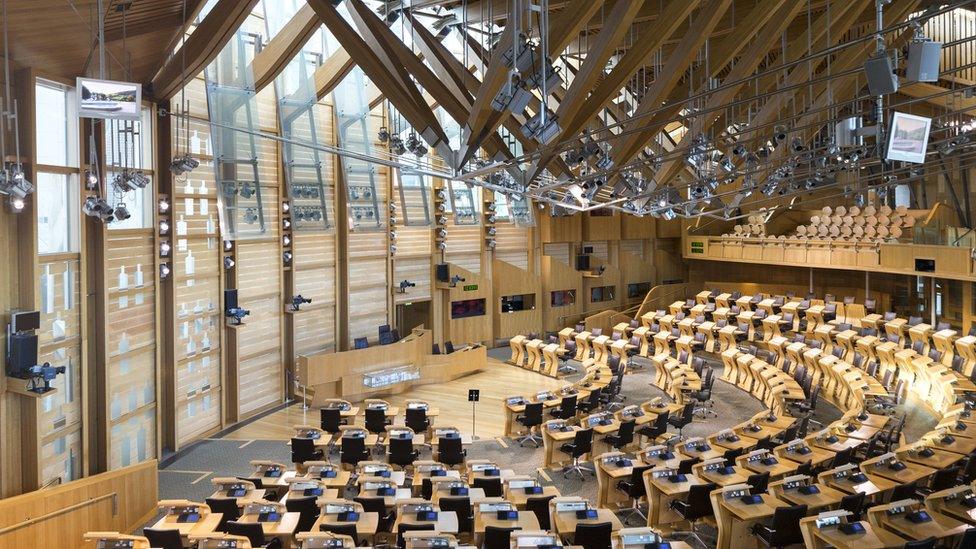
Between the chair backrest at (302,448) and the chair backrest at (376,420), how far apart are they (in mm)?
1785

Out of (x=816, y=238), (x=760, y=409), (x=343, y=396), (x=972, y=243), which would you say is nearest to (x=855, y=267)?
(x=816, y=238)

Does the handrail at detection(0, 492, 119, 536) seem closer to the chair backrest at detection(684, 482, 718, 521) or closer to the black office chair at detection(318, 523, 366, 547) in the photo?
the black office chair at detection(318, 523, 366, 547)

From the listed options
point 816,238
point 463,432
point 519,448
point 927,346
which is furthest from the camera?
point 816,238

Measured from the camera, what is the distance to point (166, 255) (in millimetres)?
14289

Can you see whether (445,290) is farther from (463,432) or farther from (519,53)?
(519,53)

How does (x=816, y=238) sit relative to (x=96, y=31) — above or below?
below

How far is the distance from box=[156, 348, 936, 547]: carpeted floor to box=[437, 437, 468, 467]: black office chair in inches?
49.6

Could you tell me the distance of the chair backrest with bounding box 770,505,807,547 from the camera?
348 inches

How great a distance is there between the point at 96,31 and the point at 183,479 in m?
7.30

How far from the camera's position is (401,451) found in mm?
13008

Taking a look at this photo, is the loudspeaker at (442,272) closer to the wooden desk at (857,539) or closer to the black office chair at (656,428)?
the black office chair at (656,428)

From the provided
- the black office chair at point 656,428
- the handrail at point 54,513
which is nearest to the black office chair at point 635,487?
the black office chair at point 656,428

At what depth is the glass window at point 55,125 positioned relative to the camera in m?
11.3

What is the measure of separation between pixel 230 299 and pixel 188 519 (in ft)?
23.9
